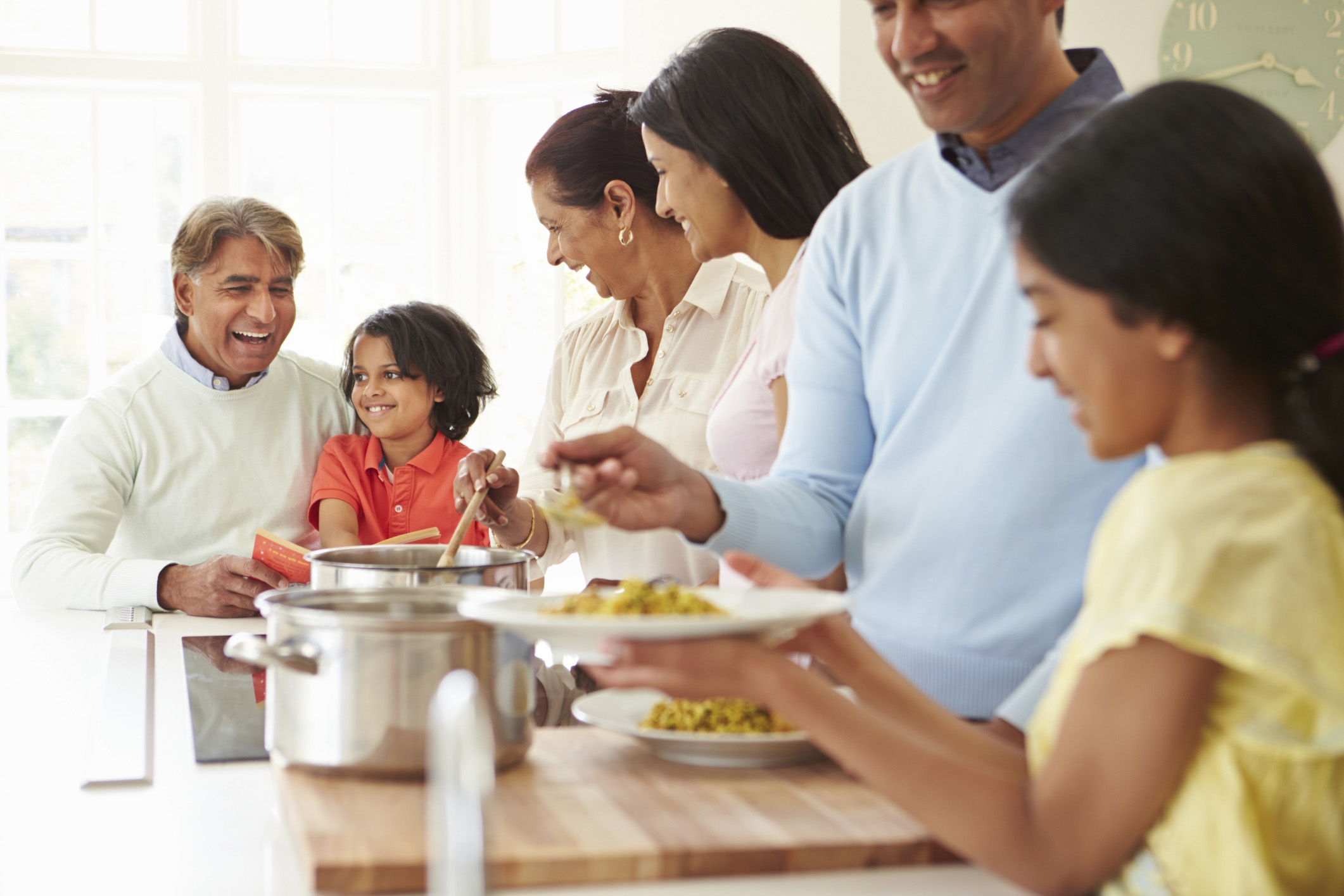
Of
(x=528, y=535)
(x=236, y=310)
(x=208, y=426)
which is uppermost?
(x=236, y=310)

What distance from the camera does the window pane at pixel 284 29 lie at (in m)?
4.20

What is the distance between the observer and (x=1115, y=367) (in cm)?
78

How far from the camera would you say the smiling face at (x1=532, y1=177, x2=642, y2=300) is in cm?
227

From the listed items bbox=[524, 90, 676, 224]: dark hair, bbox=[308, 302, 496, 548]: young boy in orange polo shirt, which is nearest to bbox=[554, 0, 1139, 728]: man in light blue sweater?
bbox=[524, 90, 676, 224]: dark hair

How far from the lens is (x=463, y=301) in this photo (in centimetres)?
436

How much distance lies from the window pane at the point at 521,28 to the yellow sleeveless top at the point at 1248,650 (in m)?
3.88

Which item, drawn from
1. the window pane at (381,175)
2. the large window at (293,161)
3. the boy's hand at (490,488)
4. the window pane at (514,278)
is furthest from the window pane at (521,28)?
the boy's hand at (490,488)

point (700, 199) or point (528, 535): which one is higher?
point (700, 199)

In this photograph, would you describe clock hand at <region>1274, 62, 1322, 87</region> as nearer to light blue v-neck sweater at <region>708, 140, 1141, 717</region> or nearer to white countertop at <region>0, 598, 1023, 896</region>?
light blue v-neck sweater at <region>708, 140, 1141, 717</region>

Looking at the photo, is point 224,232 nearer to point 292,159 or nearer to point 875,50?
point 875,50

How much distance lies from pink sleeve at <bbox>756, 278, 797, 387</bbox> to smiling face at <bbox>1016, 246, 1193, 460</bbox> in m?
0.82

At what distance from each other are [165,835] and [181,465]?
1.70 metres

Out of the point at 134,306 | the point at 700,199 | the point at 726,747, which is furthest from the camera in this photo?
the point at 134,306

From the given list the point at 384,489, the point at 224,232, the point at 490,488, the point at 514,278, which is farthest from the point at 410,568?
the point at 514,278
